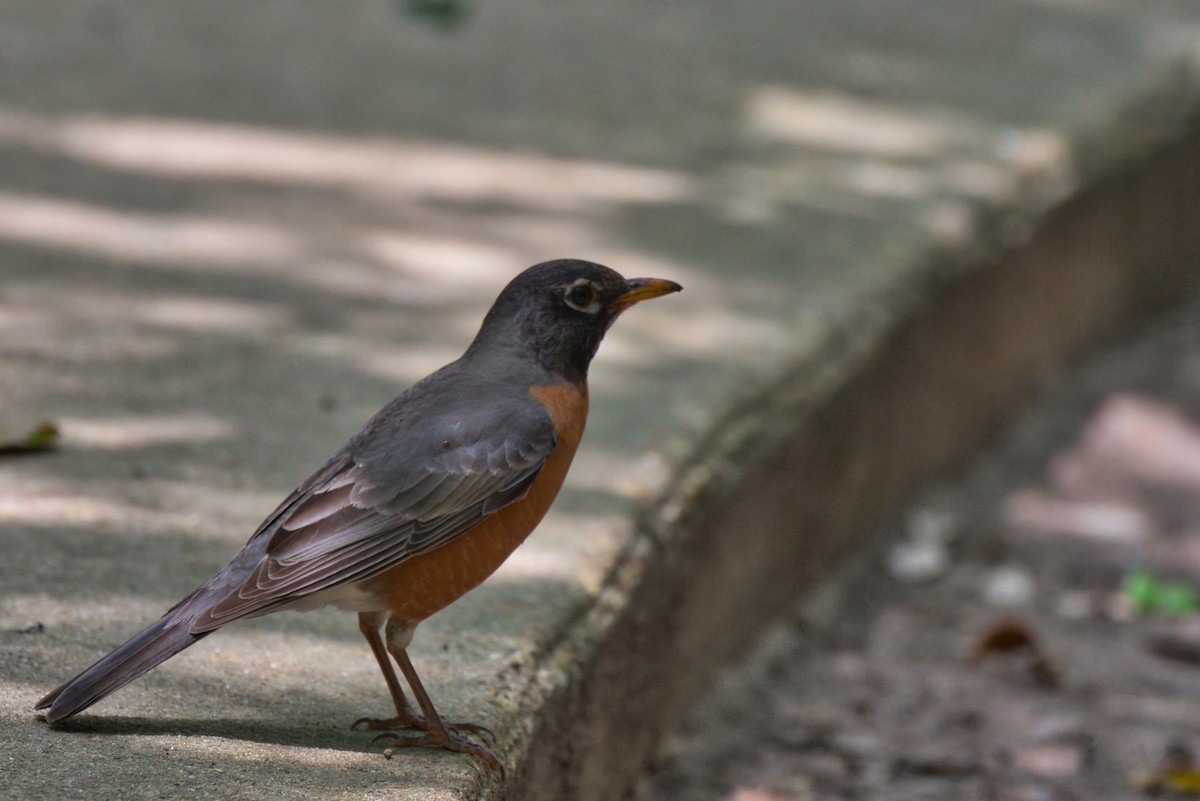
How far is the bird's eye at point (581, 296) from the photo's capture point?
3.53m

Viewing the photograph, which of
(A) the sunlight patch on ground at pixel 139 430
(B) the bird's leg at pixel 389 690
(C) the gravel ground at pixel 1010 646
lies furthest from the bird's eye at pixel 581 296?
(C) the gravel ground at pixel 1010 646

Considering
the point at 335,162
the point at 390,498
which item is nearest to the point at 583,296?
the point at 390,498

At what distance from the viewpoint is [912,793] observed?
4.30m

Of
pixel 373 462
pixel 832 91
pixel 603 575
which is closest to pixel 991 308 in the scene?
pixel 832 91

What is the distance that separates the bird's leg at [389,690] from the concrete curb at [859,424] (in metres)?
0.24

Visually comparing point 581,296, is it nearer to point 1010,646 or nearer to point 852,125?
point 1010,646

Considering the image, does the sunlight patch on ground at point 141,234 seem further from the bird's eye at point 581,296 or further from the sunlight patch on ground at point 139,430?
the bird's eye at point 581,296

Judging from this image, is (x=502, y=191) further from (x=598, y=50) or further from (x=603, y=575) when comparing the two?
(x=603, y=575)

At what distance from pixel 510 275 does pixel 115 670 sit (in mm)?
2942

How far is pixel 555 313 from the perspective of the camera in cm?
354

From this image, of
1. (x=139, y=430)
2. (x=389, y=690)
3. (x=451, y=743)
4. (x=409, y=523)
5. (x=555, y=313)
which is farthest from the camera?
(x=139, y=430)

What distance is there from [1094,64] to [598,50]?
2466 millimetres

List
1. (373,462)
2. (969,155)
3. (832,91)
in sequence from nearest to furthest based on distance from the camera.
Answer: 1. (373,462)
2. (969,155)
3. (832,91)

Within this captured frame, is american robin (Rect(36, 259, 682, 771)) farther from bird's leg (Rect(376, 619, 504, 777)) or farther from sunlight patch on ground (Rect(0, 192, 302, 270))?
sunlight patch on ground (Rect(0, 192, 302, 270))
